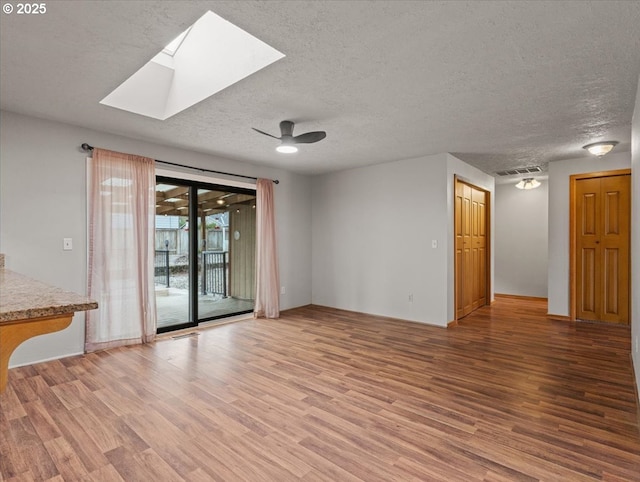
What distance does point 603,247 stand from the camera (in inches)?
195

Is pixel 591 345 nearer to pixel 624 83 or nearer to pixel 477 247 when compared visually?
pixel 477 247

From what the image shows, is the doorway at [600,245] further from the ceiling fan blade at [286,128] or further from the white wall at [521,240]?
the ceiling fan blade at [286,128]

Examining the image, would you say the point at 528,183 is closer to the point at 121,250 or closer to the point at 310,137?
the point at 310,137

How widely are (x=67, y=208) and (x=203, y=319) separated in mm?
2242

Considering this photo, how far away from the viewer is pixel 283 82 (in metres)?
2.63

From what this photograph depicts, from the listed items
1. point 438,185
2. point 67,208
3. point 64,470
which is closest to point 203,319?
point 67,208

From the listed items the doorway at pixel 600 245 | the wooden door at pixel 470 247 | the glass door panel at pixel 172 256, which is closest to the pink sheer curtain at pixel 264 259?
the glass door panel at pixel 172 256

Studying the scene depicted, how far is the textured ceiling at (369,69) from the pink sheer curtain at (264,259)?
1.40 m

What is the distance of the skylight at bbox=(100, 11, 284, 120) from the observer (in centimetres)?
251

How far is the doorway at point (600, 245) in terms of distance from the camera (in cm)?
481

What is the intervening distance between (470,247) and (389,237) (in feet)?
4.86

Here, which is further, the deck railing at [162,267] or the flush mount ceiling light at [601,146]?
the deck railing at [162,267]

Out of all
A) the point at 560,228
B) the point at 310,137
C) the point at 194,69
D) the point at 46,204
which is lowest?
the point at 560,228

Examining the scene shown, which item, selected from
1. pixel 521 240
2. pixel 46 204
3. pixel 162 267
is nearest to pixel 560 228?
pixel 521 240
